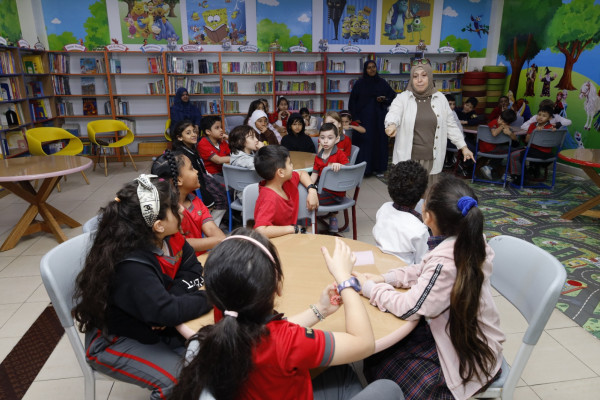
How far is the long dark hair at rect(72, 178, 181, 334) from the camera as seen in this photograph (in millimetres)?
1271

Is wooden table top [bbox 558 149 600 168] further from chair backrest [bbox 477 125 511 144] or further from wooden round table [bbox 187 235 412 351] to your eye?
wooden round table [bbox 187 235 412 351]

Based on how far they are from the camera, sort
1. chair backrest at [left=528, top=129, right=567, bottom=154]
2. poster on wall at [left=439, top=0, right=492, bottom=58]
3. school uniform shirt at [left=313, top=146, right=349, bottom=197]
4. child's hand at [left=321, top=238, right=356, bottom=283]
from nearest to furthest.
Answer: child's hand at [left=321, top=238, right=356, bottom=283], school uniform shirt at [left=313, top=146, right=349, bottom=197], chair backrest at [left=528, top=129, right=567, bottom=154], poster on wall at [left=439, top=0, right=492, bottom=58]

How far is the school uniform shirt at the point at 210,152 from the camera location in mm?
4086

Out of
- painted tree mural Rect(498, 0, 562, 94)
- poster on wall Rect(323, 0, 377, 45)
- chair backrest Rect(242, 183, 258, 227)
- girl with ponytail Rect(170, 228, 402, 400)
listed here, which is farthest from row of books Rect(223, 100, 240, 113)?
girl with ponytail Rect(170, 228, 402, 400)

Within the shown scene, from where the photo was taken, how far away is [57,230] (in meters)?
3.90

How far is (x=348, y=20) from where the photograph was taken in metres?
7.61

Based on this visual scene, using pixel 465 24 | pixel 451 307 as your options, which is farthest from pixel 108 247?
pixel 465 24

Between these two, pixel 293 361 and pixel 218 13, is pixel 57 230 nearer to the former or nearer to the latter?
pixel 293 361

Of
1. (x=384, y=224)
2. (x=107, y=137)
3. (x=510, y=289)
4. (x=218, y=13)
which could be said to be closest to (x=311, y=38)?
(x=218, y=13)

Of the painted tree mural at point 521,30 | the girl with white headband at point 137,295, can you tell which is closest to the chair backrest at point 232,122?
the painted tree mural at point 521,30

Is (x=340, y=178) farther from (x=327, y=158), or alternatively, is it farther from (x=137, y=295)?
(x=137, y=295)

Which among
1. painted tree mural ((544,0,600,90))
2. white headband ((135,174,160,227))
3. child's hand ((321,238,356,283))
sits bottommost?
child's hand ((321,238,356,283))

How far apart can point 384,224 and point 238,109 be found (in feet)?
20.0

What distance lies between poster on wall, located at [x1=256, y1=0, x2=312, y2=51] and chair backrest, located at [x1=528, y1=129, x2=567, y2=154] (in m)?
4.35
